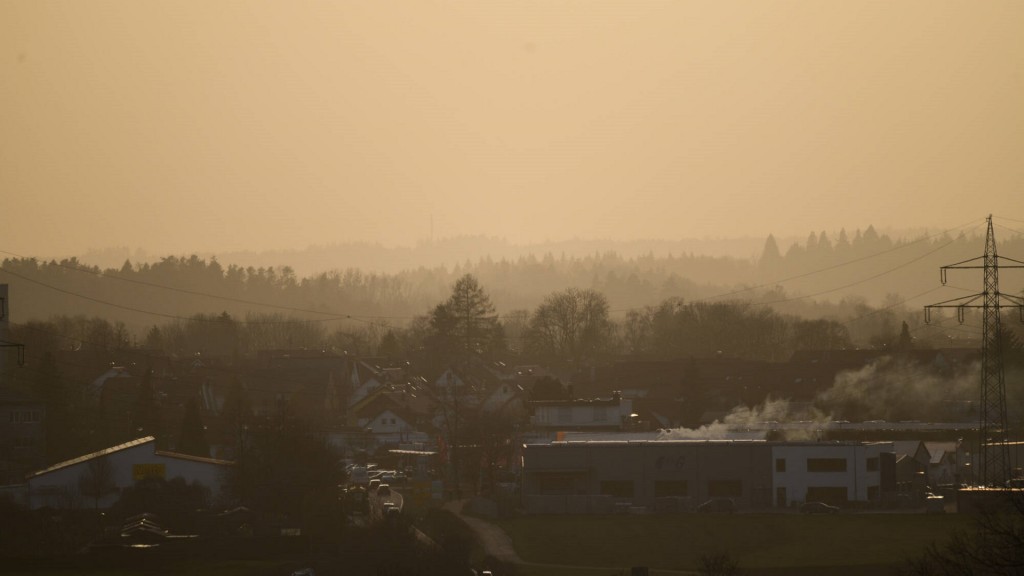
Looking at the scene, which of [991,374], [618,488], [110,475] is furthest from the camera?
[618,488]

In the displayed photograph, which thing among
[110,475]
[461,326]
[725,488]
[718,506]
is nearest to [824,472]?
[725,488]

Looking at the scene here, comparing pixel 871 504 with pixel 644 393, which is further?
pixel 644 393

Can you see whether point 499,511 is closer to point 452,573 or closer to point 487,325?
point 452,573

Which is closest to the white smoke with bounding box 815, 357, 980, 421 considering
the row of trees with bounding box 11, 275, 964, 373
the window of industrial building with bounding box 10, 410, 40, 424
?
the row of trees with bounding box 11, 275, 964, 373

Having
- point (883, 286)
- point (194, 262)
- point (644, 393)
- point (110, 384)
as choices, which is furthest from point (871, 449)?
point (883, 286)

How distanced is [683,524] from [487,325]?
45.2 meters

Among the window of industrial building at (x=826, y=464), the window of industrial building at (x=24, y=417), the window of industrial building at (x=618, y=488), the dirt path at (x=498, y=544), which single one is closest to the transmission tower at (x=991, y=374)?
the window of industrial building at (x=826, y=464)

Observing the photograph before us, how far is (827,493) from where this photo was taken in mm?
37375

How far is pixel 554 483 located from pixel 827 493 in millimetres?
7284

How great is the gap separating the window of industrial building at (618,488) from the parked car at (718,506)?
8.10 feet

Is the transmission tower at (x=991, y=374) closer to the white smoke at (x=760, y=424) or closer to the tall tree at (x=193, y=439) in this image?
the white smoke at (x=760, y=424)

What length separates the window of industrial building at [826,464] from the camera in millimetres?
37375

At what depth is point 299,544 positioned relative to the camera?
2781 cm

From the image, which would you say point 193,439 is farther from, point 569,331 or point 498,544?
point 569,331
